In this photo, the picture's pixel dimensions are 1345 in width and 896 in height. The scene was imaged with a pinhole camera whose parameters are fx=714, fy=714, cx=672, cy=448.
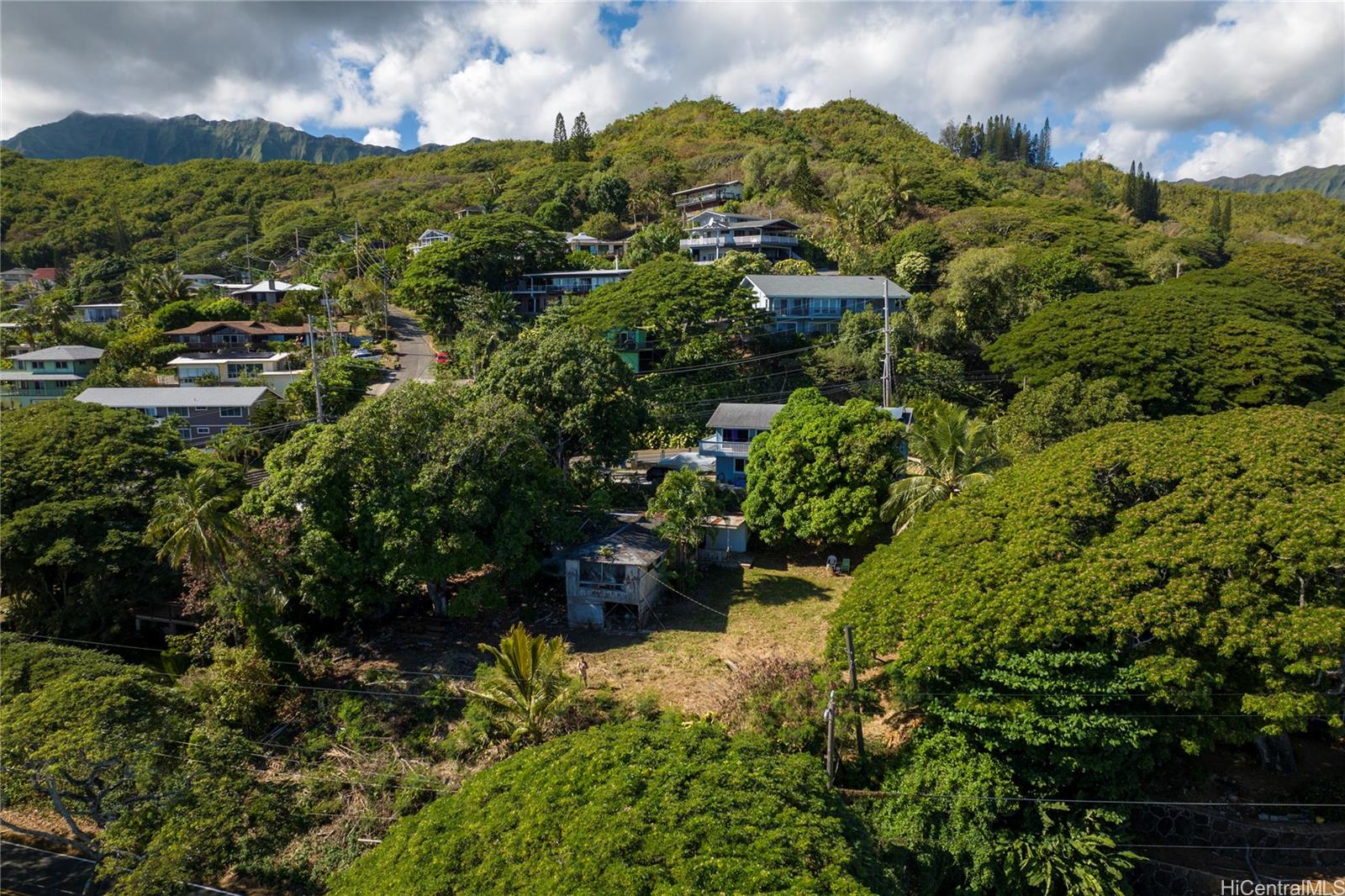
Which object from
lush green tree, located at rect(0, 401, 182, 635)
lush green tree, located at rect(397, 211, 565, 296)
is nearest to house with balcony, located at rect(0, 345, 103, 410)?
lush green tree, located at rect(397, 211, 565, 296)

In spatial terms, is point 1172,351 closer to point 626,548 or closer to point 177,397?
point 626,548

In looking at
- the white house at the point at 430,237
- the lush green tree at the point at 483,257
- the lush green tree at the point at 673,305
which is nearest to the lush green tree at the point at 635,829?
the lush green tree at the point at 673,305

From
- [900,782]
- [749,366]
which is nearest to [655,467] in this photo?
[749,366]

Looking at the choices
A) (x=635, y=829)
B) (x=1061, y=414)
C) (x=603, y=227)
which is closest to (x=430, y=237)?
(x=603, y=227)

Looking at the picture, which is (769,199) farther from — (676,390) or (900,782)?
(900,782)

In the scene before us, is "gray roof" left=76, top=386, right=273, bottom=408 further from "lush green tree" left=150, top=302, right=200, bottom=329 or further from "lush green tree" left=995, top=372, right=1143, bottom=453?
"lush green tree" left=995, top=372, right=1143, bottom=453

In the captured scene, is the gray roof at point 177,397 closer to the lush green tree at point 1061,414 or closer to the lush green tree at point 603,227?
the lush green tree at point 1061,414
